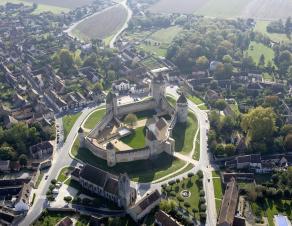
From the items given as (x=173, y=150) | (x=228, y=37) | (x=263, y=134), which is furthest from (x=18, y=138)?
(x=228, y=37)

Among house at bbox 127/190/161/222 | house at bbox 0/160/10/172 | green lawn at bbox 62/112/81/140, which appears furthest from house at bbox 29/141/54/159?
house at bbox 127/190/161/222

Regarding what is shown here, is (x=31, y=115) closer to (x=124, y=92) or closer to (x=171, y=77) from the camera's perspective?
(x=124, y=92)

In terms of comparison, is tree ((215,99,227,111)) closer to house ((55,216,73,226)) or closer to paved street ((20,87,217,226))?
paved street ((20,87,217,226))

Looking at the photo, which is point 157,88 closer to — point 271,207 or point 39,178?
point 39,178

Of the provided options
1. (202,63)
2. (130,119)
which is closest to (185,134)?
(130,119)

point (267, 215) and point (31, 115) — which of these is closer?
point (267, 215)
